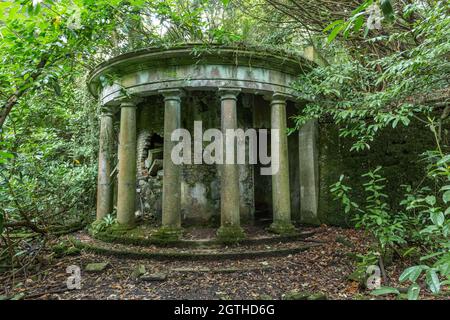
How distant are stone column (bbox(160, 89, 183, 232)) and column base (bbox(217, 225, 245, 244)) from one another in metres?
1.01

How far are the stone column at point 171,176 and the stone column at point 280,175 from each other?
2.40 metres

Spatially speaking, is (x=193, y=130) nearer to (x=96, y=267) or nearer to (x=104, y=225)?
(x=104, y=225)

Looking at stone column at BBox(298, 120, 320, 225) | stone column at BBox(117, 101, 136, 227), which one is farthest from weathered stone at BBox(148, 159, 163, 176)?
stone column at BBox(298, 120, 320, 225)

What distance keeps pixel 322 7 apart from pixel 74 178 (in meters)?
8.33

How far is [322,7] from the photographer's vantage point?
6.55 m

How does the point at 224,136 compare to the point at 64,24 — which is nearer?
the point at 64,24

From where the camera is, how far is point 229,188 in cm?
622

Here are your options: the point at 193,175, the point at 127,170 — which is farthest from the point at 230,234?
the point at 127,170

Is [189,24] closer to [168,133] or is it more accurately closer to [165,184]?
[168,133]

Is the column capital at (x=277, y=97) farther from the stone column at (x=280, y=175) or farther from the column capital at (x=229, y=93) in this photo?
the column capital at (x=229, y=93)

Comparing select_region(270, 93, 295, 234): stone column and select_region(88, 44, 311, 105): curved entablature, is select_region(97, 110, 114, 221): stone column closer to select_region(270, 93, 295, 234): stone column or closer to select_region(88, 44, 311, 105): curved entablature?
select_region(88, 44, 311, 105): curved entablature

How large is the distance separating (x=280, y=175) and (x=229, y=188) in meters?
1.45

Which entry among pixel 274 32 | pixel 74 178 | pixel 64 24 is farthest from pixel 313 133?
pixel 74 178

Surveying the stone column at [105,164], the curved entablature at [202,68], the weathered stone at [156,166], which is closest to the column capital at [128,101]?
the curved entablature at [202,68]
